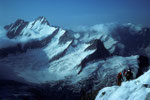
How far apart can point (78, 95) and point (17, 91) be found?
233 feet

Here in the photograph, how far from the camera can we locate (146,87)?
28250 mm

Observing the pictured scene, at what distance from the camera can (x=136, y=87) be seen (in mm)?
29250

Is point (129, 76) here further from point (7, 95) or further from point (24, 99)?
point (7, 95)

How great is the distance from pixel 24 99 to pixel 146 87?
127681 mm

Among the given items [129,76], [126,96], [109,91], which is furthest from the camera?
[129,76]

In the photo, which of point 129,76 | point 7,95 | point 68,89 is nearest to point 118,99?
point 129,76

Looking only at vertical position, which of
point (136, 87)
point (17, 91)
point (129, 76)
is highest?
point (17, 91)

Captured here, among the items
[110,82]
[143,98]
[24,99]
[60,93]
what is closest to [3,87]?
[24,99]

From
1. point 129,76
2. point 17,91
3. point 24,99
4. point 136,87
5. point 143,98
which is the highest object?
point 17,91

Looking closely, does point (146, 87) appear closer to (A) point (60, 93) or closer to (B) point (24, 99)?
(B) point (24, 99)

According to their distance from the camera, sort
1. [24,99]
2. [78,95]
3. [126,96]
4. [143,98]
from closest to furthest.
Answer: [143,98] → [126,96] → [24,99] → [78,95]

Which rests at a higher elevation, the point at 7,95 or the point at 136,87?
the point at 7,95

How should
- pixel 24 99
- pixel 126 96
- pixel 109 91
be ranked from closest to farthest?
pixel 126 96, pixel 109 91, pixel 24 99

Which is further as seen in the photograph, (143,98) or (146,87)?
(146,87)
